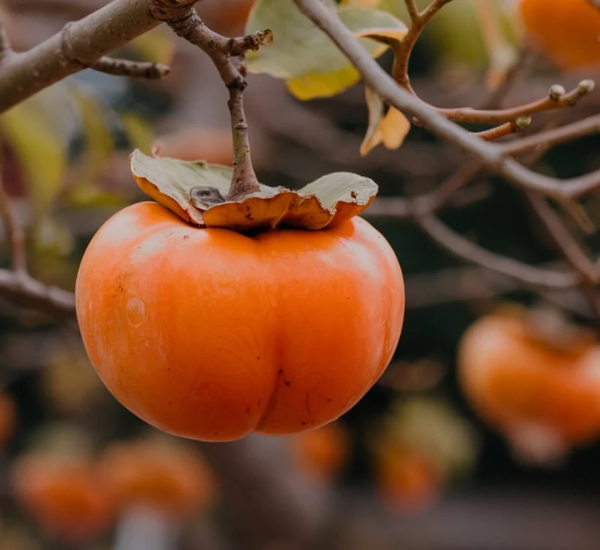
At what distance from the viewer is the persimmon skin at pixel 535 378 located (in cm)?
132

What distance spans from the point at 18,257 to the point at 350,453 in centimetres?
241

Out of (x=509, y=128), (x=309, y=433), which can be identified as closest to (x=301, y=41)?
(x=509, y=128)

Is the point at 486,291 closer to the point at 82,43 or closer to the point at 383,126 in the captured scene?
the point at 383,126

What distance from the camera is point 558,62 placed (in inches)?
37.5

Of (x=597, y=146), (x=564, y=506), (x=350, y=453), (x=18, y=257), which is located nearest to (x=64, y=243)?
(x=18, y=257)

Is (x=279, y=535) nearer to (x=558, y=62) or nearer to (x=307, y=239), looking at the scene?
(x=558, y=62)

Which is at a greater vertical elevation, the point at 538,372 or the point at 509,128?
the point at 509,128

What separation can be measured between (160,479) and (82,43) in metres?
1.73

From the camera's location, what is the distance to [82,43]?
0.34 m

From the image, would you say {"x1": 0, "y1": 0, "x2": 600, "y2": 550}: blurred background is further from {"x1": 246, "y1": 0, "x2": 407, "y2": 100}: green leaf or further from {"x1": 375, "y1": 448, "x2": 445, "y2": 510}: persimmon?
{"x1": 246, "y1": 0, "x2": 407, "y2": 100}: green leaf

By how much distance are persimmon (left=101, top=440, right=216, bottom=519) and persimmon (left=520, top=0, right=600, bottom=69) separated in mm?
1360

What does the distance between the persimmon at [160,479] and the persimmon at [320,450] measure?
25 centimetres

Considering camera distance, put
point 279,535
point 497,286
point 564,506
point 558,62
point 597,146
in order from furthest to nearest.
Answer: point 564,506 → point 597,146 → point 279,535 → point 497,286 → point 558,62

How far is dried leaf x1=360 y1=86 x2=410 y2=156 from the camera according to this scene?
395 millimetres
